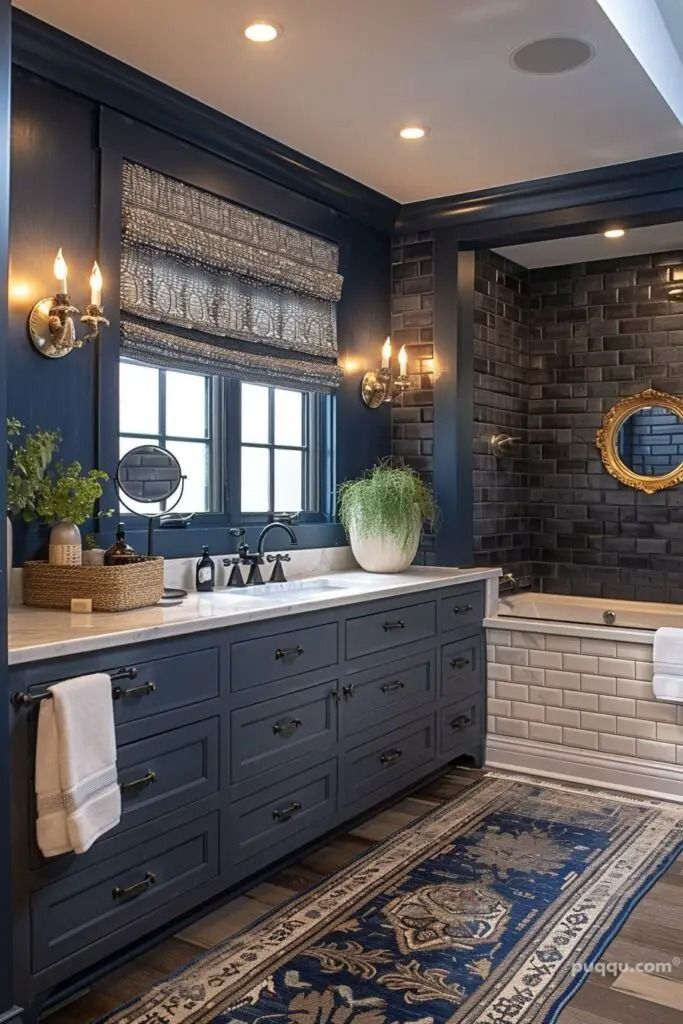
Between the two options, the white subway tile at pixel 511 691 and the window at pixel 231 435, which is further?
the white subway tile at pixel 511 691

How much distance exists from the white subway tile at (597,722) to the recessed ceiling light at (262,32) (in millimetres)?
2880

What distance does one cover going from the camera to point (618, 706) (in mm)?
3871

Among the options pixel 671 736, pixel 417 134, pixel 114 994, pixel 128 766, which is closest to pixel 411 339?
pixel 417 134

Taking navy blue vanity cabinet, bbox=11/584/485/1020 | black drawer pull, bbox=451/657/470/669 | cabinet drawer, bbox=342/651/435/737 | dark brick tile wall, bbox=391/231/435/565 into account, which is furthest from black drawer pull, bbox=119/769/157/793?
dark brick tile wall, bbox=391/231/435/565

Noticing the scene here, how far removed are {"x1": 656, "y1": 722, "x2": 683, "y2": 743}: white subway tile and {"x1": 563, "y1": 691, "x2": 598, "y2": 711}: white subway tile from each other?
28 cm

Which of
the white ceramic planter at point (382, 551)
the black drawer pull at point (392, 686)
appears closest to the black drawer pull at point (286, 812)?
the black drawer pull at point (392, 686)

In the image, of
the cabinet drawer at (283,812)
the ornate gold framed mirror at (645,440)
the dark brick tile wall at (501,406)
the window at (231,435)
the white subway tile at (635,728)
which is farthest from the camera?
the ornate gold framed mirror at (645,440)

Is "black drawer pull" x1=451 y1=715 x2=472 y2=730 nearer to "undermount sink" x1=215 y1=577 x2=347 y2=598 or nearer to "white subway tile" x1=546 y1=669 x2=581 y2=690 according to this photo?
"white subway tile" x1=546 y1=669 x2=581 y2=690

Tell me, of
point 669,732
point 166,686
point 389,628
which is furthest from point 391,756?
point 166,686

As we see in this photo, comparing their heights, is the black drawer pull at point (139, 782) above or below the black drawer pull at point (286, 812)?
above

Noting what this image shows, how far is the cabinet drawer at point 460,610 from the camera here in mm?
3816

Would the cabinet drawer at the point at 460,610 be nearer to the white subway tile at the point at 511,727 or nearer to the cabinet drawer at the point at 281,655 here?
the white subway tile at the point at 511,727

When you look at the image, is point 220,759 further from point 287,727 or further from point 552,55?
point 552,55

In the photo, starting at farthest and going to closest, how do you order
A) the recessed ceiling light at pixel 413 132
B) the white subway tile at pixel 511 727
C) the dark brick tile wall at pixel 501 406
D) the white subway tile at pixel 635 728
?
the dark brick tile wall at pixel 501 406 < the white subway tile at pixel 511 727 < the white subway tile at pixel 635 728 < the recessed ceiling light at pixel 413 132
